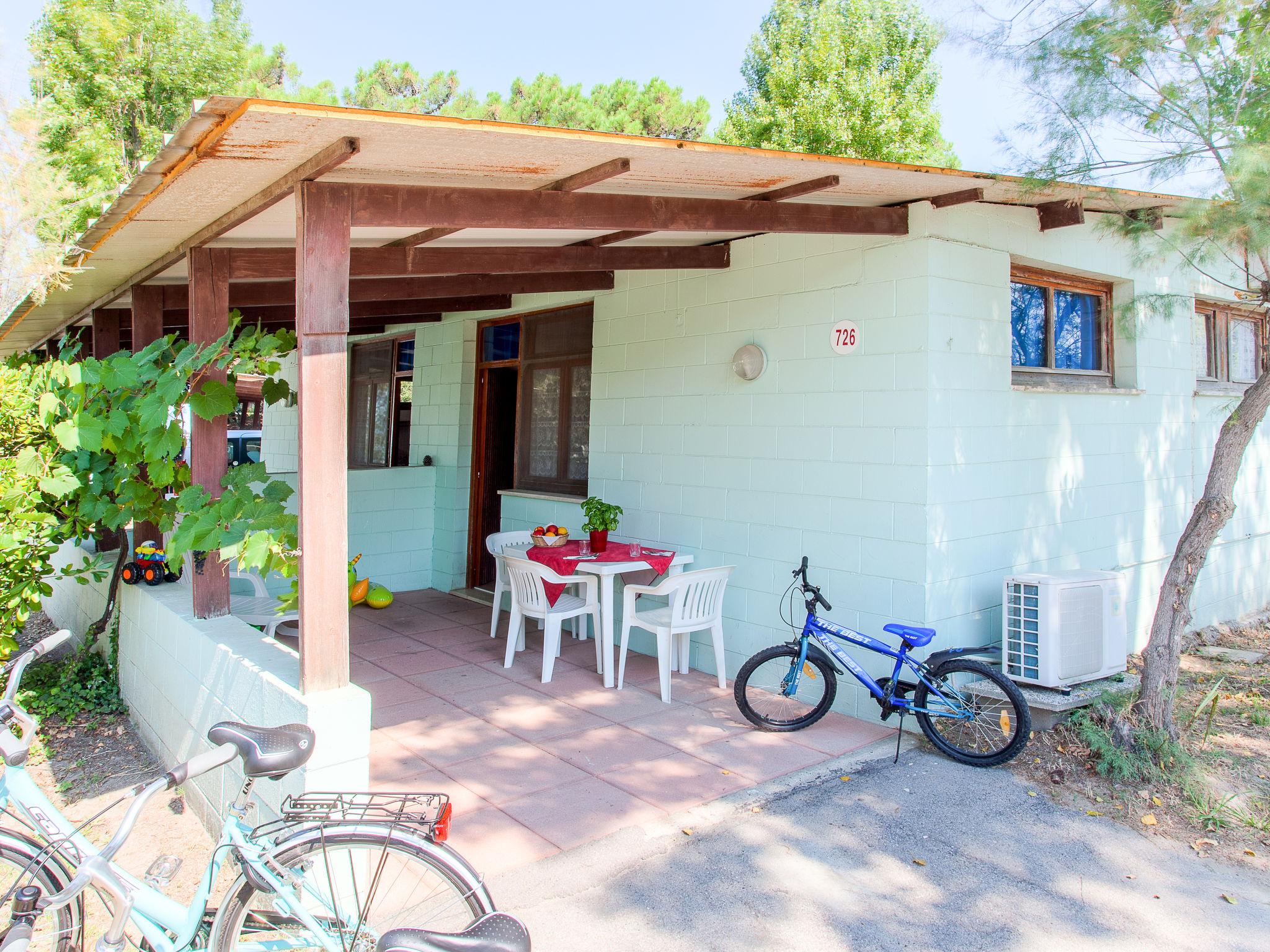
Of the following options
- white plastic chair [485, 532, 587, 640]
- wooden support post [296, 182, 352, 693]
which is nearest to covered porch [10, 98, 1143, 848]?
wooden support post [296, 182, 352, 693]

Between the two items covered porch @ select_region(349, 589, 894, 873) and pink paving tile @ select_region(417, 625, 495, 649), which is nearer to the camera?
covered porch @ select_region(349, 589, 894, 873)

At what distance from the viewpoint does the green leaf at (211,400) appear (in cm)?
353

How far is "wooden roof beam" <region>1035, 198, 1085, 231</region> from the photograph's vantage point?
472 centimetres

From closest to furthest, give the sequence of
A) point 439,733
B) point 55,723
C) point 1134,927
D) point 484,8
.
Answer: point 1134,927
point 439,733
point 55,723
point 484,8

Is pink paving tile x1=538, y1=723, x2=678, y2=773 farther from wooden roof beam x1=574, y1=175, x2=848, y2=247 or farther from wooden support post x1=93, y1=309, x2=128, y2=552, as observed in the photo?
wooden support post x1=93, y1=309, x2=128, y2=552

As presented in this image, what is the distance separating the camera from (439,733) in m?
4.13

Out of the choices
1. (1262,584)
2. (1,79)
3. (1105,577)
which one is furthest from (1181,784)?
(1,79)

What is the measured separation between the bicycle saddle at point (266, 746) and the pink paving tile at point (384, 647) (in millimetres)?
3430

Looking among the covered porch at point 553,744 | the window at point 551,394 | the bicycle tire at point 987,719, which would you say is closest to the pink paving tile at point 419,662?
the covered porch at point 553,744

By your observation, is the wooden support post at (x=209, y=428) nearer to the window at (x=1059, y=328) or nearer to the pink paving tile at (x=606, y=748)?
the pink paving tile at (x=606, y=748)

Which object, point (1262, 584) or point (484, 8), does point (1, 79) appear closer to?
point (484, 8)

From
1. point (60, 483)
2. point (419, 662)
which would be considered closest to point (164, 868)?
point (60, 483)

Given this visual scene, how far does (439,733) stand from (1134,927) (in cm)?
287

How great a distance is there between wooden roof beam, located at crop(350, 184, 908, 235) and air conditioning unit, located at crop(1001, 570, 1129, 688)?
1.89m
